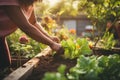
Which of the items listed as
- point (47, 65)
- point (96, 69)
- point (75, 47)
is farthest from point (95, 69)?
point (75, 47)

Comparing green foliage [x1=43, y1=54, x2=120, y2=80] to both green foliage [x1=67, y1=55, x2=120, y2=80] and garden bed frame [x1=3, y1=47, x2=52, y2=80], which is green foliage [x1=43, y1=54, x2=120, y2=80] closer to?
green foliage [x1=67, y1=55, x2=120, y2=80]

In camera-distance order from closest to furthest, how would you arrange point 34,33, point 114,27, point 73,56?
Answer: point 34,33, point 73,56, point 114,27

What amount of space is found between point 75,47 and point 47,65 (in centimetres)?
49

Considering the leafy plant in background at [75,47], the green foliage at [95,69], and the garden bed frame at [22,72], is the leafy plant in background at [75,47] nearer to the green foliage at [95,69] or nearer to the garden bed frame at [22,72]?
the garden bed frame at [22,72]

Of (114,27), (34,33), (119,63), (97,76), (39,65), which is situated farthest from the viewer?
(114,27)

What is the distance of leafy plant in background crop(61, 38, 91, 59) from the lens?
4.29 m

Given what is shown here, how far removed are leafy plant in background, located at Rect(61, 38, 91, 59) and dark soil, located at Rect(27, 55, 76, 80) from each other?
0.29 ft

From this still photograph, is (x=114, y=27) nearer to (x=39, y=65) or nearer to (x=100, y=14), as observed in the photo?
(x=100, y=14)

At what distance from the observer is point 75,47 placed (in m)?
4.54

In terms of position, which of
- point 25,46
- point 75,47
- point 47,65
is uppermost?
point 75,47

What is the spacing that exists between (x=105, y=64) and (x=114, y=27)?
6.38 metres

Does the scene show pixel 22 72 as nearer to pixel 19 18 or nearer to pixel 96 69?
pixel 19 18

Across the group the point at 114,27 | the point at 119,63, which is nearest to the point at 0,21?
the point at 119,63

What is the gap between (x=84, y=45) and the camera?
14.1 feet
